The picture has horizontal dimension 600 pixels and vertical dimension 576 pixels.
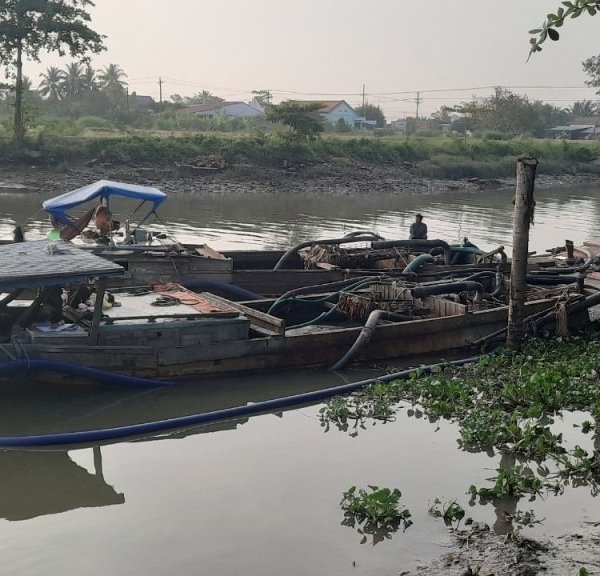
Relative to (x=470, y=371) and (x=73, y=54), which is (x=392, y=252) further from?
(x=73, y=54)

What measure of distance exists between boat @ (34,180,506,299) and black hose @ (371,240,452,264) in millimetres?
19

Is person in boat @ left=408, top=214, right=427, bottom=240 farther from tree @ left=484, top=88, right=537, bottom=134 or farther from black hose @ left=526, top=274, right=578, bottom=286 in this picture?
tree @ left=484, top=88, right=537, bottom=134

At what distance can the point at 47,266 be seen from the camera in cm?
964

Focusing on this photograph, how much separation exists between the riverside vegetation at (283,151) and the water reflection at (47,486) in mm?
31622

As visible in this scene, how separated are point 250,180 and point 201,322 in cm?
3111

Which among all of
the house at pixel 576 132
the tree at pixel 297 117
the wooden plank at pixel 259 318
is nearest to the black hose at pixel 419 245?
the wooden plank at pixel 259 318

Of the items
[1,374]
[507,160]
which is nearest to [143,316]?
[1,374]

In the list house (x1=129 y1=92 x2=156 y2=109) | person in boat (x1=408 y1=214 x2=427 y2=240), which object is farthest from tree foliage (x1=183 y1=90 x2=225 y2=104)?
person in boat (x1=408 y1=214 x2=427 y2=240)

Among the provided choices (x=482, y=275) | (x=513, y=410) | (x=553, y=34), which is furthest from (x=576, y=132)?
(x=553, y=34)

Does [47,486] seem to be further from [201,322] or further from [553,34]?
[553,34]

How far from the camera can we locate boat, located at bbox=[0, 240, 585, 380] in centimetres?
997

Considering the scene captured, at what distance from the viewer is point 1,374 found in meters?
9.74

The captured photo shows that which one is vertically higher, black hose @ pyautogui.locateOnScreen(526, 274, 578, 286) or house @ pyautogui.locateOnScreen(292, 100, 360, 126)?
house @ pyautogui.locateOnScreen(292, 100, 360, 126)

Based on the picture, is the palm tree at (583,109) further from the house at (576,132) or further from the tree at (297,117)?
the tree at (297,117)
